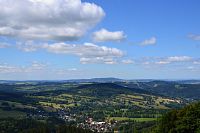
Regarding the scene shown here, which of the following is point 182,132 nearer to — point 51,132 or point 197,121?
point 197,121

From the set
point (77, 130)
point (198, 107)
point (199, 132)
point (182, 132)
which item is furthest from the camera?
point (77, 130)

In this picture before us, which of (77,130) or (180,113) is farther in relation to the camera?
(77,130)

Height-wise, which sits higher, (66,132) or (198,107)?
(198,107)

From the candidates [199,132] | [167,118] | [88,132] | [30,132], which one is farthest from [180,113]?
[30,132]

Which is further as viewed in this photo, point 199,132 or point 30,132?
point 30,132

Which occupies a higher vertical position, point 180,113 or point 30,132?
point 180,113

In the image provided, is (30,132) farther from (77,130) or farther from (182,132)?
(182,132)

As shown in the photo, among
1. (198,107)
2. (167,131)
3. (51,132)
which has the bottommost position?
(51,132)

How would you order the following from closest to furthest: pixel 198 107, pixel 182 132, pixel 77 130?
pixel 182 132, pixel 198 107, pixel 77 130

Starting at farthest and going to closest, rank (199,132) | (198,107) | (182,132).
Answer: (198,107) < (182,132) < (199,132)
